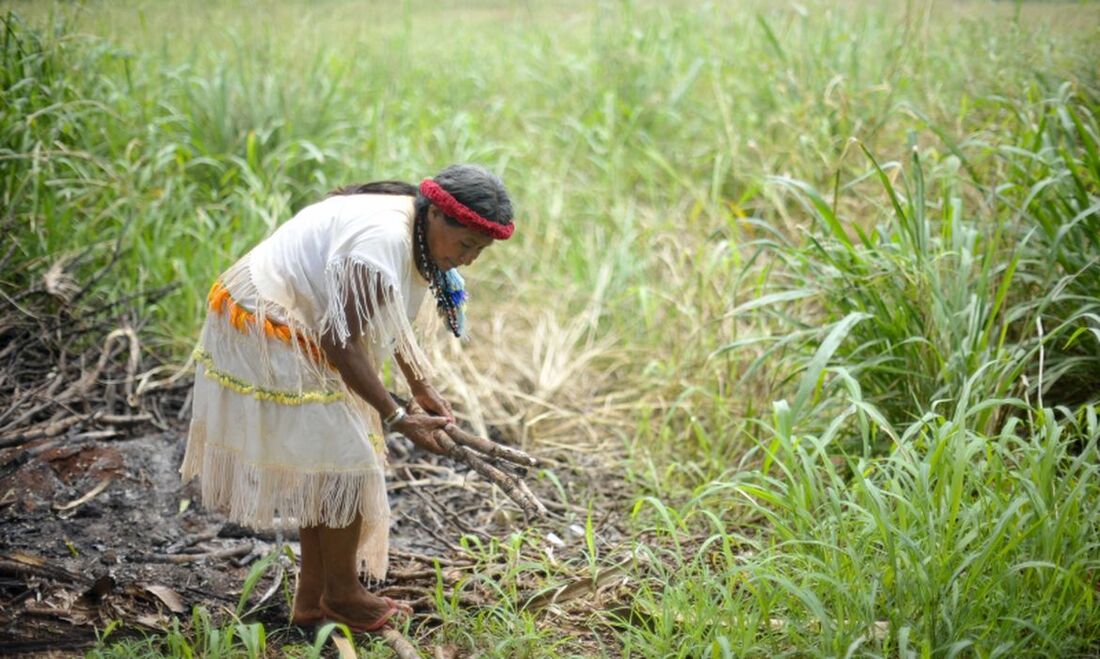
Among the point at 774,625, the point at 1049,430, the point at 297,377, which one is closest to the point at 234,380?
the point at 297,377

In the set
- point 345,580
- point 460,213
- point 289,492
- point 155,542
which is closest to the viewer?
point 460,213

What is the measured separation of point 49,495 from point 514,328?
6.94 ft

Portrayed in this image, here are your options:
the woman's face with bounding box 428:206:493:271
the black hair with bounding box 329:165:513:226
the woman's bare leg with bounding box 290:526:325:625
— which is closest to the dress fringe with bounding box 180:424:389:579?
the woman's bare leg with bounding box 290:526:325:625

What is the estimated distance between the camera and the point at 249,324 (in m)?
2.47

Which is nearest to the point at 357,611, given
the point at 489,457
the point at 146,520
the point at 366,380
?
the point at 489,457

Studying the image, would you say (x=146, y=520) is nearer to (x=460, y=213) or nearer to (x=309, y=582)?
(x=309, y=582)

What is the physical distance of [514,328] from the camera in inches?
188

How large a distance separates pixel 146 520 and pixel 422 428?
130 cm

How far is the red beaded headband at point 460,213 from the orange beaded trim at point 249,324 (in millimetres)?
447

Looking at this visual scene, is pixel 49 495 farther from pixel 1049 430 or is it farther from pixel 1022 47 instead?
pixel 1022 47

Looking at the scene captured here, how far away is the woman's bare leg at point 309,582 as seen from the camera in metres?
2.71

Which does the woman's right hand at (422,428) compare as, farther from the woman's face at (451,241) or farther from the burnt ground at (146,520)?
the burnt ground at (146,520)

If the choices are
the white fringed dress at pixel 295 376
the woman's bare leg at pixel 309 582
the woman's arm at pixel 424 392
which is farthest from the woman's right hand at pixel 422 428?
the woman's bare leg at pixel 309 582

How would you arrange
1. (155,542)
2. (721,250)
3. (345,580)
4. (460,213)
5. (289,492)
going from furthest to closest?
1. (721,250)
2. (155,542)
3. (345,580)
4. (289,492)
5. (460,213)
